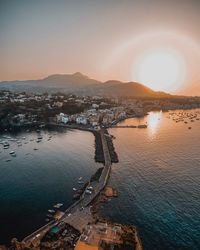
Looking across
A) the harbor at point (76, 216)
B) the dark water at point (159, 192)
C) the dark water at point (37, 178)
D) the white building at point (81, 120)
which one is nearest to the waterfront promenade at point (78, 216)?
the harbor at point (76, 216)

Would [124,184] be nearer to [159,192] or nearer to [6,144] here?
[159,192]

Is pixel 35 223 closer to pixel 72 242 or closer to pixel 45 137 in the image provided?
pixel 72 242

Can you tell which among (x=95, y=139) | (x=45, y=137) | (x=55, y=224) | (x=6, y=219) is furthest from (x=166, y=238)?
(x=45, y=137)

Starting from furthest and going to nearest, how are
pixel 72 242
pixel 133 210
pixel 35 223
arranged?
pixel 133 210 → pixel 35 223 → pixel 72 242

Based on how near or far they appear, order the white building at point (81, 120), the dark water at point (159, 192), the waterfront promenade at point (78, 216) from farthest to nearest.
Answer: the white building at point (81, 120)
the dark water at point (159, 192)
the waterfront promenade at point (78, 216)

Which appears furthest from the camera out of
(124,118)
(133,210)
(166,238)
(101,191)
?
(124,118)

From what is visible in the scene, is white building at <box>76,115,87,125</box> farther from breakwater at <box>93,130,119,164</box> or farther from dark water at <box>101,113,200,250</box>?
dark water at <box>101,113,200,250</box>

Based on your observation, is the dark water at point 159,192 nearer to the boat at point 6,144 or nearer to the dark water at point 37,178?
the dark water at point 37,178
